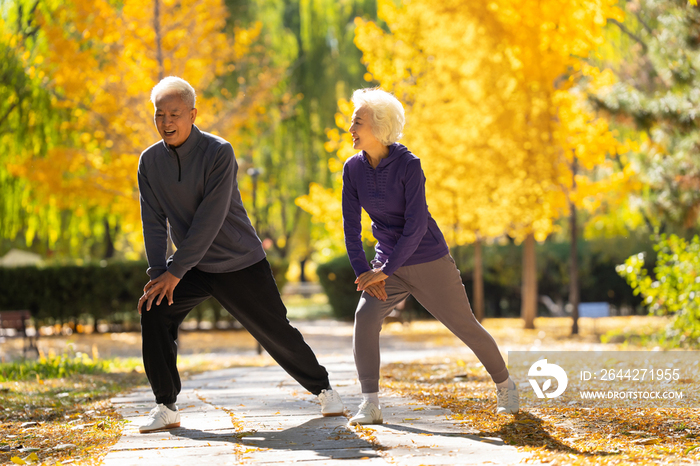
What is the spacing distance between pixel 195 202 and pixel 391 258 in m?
1.07

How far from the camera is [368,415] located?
3619mm

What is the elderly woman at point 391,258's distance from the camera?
145 inches

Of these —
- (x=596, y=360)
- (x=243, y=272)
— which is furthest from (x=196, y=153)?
(x=596, y=360)

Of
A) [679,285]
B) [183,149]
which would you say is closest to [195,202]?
[183,149]

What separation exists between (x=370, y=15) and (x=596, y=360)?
17.9m

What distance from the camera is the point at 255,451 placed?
312 centimetres

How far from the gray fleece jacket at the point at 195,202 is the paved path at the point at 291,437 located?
840 mm

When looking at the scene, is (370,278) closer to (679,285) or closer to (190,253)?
(190,253)

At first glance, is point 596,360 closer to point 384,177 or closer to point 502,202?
point 384,177

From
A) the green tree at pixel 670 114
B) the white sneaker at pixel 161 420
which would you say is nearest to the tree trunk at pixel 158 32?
the green tree at pixel 670 114

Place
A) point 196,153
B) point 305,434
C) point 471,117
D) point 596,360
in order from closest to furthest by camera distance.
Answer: point 305,434 < point 196,153 < point 596,360 < point 471,117

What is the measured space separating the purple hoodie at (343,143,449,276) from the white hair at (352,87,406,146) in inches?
2.8

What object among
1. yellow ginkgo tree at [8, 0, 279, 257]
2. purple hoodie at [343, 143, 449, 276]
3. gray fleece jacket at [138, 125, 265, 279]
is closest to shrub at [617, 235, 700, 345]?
A: purple hoodie at [343, 143, 449, 276]

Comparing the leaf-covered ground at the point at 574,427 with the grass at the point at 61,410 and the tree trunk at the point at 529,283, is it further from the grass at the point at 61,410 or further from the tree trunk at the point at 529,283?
the tree trunk at the point at 529,283
